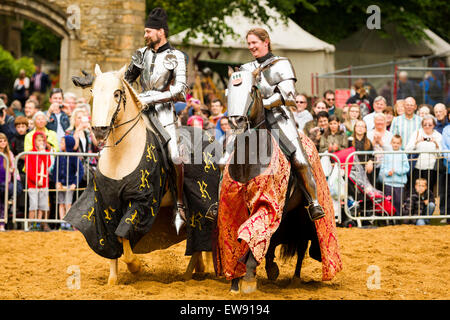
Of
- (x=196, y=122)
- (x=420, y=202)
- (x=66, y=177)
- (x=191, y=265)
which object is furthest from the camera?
(x=196, y=122)

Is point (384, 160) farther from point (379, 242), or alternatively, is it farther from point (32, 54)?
Answer: point (32, 54)

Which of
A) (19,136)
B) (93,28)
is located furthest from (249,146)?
(93,28)

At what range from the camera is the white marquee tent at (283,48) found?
22.1 metres

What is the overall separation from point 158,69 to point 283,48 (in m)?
13.6

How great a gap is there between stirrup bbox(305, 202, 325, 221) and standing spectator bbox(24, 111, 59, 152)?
20.8 ft

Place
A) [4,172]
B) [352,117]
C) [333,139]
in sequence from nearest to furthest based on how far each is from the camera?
[4,172] → [333,139] → [352,117]

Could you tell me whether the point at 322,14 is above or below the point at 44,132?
above

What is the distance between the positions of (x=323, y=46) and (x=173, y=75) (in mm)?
14073

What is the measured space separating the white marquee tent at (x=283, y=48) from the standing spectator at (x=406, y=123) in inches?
305

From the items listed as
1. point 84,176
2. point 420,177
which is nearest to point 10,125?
point 84,176

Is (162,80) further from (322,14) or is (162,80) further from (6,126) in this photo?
(322,14)

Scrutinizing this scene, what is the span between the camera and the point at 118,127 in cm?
834

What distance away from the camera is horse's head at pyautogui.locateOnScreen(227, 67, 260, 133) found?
7.38m

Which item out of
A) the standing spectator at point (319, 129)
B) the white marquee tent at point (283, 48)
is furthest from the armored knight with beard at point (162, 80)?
the white marquee tent at point (283, 48)
